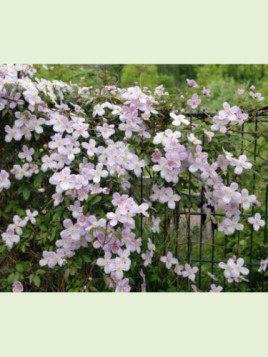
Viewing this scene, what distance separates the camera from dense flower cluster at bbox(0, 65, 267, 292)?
7.29 ft

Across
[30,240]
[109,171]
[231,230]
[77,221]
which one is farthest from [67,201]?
[231,230]

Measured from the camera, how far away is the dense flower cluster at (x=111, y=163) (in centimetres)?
222

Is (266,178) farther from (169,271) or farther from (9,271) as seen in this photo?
(9,271)

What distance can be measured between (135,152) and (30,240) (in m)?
0.87

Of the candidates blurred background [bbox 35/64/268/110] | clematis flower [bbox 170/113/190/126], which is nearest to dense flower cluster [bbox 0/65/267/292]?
clematis flower [bbox 170/113/190/126]

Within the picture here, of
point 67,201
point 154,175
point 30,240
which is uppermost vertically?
point 154,175

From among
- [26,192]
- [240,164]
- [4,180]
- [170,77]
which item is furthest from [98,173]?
[170,77]

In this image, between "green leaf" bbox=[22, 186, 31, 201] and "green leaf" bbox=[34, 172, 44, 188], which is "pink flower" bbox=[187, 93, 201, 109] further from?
"green leaf" bbox=[22, 186, 31, 201]

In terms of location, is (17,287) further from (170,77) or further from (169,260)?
(170,77)

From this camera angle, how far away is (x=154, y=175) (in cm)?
241

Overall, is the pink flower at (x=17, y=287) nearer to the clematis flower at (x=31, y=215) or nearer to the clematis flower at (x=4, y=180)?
the clematis flower at (x=31, y=215)

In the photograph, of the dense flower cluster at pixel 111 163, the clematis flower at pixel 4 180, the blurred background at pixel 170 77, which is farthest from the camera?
the blurred background at pixel 170 77

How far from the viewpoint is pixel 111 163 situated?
2.28m

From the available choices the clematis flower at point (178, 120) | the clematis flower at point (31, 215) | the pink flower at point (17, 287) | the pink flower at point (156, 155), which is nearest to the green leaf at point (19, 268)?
the pink flower at point (17, 287)
